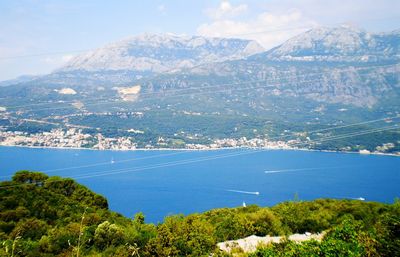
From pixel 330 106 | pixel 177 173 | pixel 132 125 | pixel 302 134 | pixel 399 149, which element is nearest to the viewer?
pixel 177 173

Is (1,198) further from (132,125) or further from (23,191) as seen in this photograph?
(132,125)

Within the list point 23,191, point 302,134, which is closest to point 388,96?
point 302,134

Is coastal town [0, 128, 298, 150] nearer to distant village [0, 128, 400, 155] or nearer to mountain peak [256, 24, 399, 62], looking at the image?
distant village [0, 128, 400, 155]

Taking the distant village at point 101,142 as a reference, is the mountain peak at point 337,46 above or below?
above

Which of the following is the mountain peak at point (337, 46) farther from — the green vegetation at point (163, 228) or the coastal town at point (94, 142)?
the green vegetation at point (163, 228)

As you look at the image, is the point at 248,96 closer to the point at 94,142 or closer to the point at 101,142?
the point at 101,142

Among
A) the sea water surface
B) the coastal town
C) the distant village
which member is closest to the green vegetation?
the sea water surface

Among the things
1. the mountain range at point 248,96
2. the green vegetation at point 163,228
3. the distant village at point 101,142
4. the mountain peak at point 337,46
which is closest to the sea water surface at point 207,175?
the distant village at point 101,142
